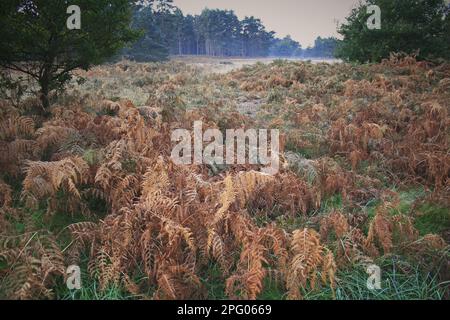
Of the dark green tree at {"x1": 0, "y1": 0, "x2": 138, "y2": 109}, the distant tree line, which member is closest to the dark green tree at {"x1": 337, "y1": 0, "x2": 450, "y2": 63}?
the dark green tree at {"x1": 0, "y1": 0, "x2": 138, "y2": 109}

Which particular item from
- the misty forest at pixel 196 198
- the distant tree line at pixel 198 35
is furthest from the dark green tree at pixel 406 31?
the distant tree line at pixel 198 35

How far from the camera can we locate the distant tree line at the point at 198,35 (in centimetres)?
3968

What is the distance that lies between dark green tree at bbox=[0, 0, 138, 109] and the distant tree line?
2988cm

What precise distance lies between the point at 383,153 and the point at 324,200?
2094 millimetres

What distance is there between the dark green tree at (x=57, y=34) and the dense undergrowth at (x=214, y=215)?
3.61ft

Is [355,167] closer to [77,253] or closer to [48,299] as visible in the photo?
[77,253]

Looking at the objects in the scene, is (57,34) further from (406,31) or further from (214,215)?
(406,31)

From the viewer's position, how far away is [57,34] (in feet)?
22.4

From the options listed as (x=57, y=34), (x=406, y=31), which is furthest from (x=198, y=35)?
(x=57, y=34)

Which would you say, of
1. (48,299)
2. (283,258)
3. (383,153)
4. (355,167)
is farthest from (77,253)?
(383,153)

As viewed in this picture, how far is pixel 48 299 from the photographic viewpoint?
318cm

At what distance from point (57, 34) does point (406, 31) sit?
41.4ft
